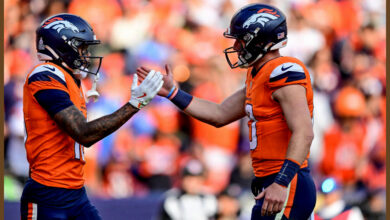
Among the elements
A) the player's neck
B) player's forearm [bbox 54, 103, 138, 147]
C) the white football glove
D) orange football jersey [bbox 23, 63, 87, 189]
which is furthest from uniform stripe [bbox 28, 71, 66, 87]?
the player's neck

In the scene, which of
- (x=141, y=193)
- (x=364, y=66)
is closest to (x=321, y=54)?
(x=364, y=66)

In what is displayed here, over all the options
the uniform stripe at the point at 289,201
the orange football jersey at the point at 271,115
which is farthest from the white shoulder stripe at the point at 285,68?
the uniform stripe at the point at 289,201

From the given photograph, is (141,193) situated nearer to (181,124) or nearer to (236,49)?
(181,124)

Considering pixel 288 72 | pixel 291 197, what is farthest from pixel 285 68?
pixel 291 197

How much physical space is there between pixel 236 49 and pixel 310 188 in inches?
45.7

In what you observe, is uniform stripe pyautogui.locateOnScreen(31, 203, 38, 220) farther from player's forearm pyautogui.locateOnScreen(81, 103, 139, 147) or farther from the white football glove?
the white football glove

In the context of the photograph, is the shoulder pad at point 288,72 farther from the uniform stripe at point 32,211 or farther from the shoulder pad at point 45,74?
the uniform stripe at point 32,211

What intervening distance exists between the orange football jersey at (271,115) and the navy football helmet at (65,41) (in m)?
1.29

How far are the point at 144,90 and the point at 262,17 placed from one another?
1.02 meters

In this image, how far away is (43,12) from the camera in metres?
8.87

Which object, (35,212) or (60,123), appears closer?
(60,123)

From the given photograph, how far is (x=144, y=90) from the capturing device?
4.53 meters

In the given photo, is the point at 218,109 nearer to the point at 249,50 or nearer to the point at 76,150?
the point at 249,50

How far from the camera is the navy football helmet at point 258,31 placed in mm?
4734
